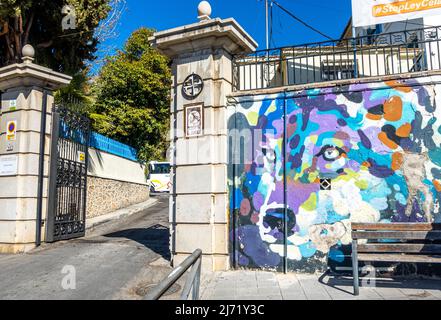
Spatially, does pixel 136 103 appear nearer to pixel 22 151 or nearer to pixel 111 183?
pixel 111 183

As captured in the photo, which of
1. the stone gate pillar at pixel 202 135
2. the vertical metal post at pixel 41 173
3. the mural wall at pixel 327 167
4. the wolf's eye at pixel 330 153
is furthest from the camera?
the vertical metal post at pixel 41 173

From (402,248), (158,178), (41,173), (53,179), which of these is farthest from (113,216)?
(158,178)

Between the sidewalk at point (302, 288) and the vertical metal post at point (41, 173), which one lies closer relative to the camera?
the sidewalk at point (302, 288)

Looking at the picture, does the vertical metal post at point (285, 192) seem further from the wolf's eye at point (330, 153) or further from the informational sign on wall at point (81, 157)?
the informational sign on wall at point (81, 157)

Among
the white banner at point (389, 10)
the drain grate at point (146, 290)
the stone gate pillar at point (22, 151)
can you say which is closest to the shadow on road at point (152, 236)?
the drain grate at point (146, 290)

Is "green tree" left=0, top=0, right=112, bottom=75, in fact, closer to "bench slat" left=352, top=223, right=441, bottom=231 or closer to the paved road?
the paved road

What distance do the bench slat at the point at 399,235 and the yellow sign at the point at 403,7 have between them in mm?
5498

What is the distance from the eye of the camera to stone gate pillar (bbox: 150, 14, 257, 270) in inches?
253

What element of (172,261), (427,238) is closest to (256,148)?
(172,261)

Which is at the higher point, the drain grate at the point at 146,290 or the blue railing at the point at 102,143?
the blue railing at the point at 102,143

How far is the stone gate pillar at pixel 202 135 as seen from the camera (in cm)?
641

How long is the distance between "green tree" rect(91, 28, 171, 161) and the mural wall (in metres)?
13.4

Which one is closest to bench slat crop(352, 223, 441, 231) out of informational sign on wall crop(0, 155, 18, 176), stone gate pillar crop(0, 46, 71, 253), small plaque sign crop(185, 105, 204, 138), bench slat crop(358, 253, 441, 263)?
bench slat crop(358, 253, 441, 263)
